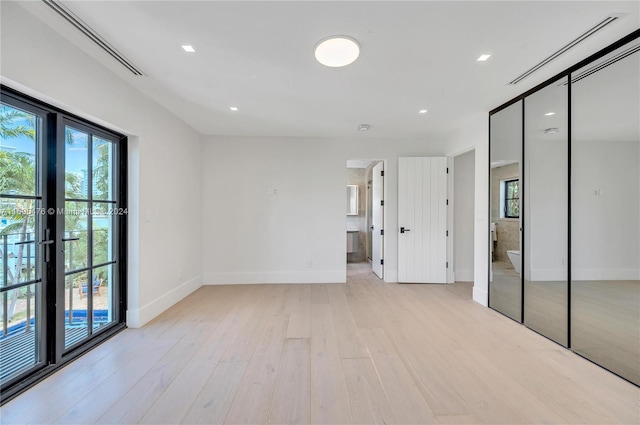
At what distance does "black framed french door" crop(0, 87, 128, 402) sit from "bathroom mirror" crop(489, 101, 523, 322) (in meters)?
4.47

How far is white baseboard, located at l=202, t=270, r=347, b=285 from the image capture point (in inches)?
176

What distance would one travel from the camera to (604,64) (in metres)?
2.10

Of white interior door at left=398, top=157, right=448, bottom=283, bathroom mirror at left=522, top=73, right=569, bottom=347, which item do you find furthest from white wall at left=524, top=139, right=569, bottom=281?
white interior door at left=398, top=157, right=448, bottom=283

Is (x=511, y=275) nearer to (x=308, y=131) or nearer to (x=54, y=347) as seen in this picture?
(x=308, y=131)

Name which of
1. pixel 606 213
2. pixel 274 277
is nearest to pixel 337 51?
pixel 606 213

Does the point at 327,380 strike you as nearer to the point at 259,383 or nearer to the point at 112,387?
the point at 259,383

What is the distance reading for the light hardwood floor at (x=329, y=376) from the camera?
62.7 inches

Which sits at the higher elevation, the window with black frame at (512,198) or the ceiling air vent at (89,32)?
the ceiling air vent at (89,32)

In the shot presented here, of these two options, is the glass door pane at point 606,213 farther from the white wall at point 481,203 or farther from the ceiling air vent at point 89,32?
the ceiling air vent at point 89,32

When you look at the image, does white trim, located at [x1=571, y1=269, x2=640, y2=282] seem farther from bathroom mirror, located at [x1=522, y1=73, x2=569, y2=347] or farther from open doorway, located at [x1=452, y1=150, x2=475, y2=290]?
open doorway, located at [x1=452, y1=150, x2=475, y2=290]

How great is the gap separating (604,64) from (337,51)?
219 cm

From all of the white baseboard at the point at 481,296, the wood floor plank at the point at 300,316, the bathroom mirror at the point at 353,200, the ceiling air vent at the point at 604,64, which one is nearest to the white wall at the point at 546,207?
the ceiling air vent at the point at 604,64

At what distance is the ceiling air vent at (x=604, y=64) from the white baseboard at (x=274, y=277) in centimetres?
377

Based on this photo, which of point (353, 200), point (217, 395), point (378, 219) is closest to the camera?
point (217, 395)
